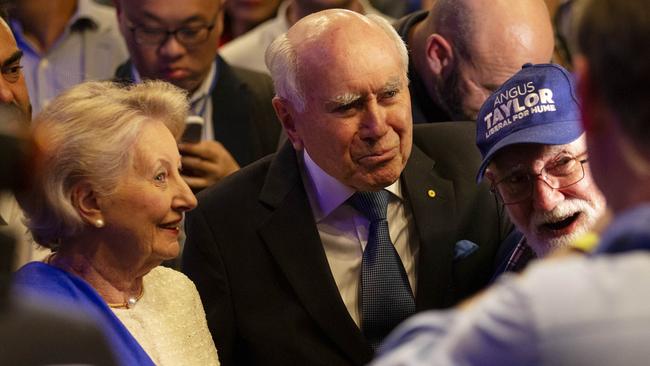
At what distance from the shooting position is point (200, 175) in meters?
4.50

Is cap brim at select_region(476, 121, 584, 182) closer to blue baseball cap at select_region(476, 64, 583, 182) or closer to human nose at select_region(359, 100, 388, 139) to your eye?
blue baseball cap at select_region(476, 64, 583, 182)

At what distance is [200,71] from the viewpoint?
5016mm

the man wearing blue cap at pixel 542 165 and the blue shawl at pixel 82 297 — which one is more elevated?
the man wearing blue cap at pixel 542 165

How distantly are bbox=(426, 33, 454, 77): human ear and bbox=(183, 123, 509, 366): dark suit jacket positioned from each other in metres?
1.01

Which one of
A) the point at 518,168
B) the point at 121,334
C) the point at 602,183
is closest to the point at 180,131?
the point at 121,334

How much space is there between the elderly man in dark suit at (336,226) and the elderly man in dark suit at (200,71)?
3.10 ft

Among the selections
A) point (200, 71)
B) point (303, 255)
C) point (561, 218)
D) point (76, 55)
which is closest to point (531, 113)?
point (561, 218)

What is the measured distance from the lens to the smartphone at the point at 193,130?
443 cm

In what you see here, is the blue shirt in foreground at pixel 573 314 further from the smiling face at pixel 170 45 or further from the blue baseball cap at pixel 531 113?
the smiling face at pixel 170 45

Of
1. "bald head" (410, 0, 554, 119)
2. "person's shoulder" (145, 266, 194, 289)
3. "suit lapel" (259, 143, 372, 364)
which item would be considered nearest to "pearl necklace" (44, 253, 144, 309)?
"person's shoulder" (145, 266, 194, 289)

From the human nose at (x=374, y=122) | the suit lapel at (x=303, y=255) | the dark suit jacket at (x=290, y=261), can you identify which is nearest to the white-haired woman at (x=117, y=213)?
the dark suit jacket at (x=290, y=261)

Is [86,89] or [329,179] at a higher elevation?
[86,89]

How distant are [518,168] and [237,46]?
8.55ft

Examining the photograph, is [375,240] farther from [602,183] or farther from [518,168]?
[602,183]
